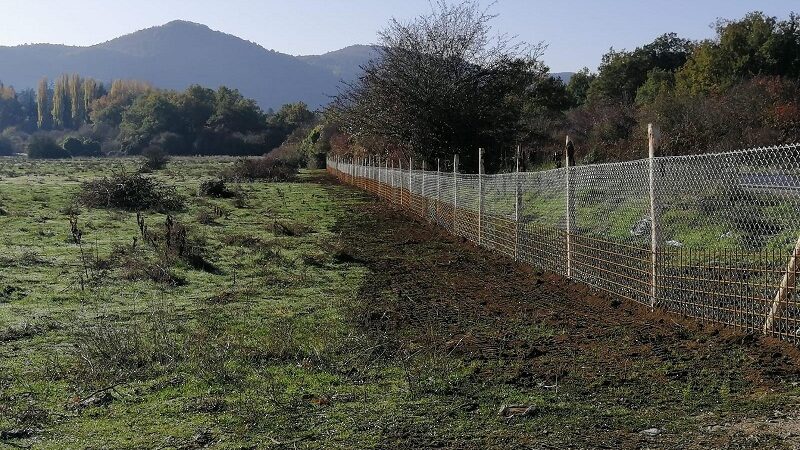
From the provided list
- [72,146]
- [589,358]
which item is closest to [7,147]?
[72,146]

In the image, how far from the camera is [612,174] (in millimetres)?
9680

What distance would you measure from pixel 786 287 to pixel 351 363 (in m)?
3.34

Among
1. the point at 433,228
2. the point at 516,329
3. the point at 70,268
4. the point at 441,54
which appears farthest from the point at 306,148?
the point at 516,329

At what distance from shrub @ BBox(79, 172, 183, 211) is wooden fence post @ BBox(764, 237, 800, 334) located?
64.2ft

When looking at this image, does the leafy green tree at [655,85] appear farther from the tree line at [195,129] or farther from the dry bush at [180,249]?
the tree line at [195,129]

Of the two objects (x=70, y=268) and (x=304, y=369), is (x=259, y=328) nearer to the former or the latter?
(x=304, y=369)

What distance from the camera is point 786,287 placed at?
6.36 meters

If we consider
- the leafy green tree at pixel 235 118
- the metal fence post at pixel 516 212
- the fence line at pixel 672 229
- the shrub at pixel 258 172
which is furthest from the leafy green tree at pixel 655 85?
the leafy green tree at pixel 235 118

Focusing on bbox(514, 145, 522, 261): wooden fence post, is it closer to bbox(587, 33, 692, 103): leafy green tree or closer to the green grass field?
the green grass field

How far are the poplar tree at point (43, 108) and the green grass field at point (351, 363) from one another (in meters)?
179

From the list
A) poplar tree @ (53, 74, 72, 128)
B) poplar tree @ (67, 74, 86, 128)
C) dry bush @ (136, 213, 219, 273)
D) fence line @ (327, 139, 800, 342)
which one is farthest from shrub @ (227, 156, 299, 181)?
Answer: poplar tree @ (53, 74, 72, 128)

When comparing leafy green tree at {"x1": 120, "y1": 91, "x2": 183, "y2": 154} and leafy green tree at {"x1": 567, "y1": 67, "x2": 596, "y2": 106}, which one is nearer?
leafy green tree at {"x1": 567, "y1": 67, "x2": 596, "y2": 106}

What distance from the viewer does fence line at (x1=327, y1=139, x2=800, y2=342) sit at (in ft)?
23.6

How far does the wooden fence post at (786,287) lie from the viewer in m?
6.28
